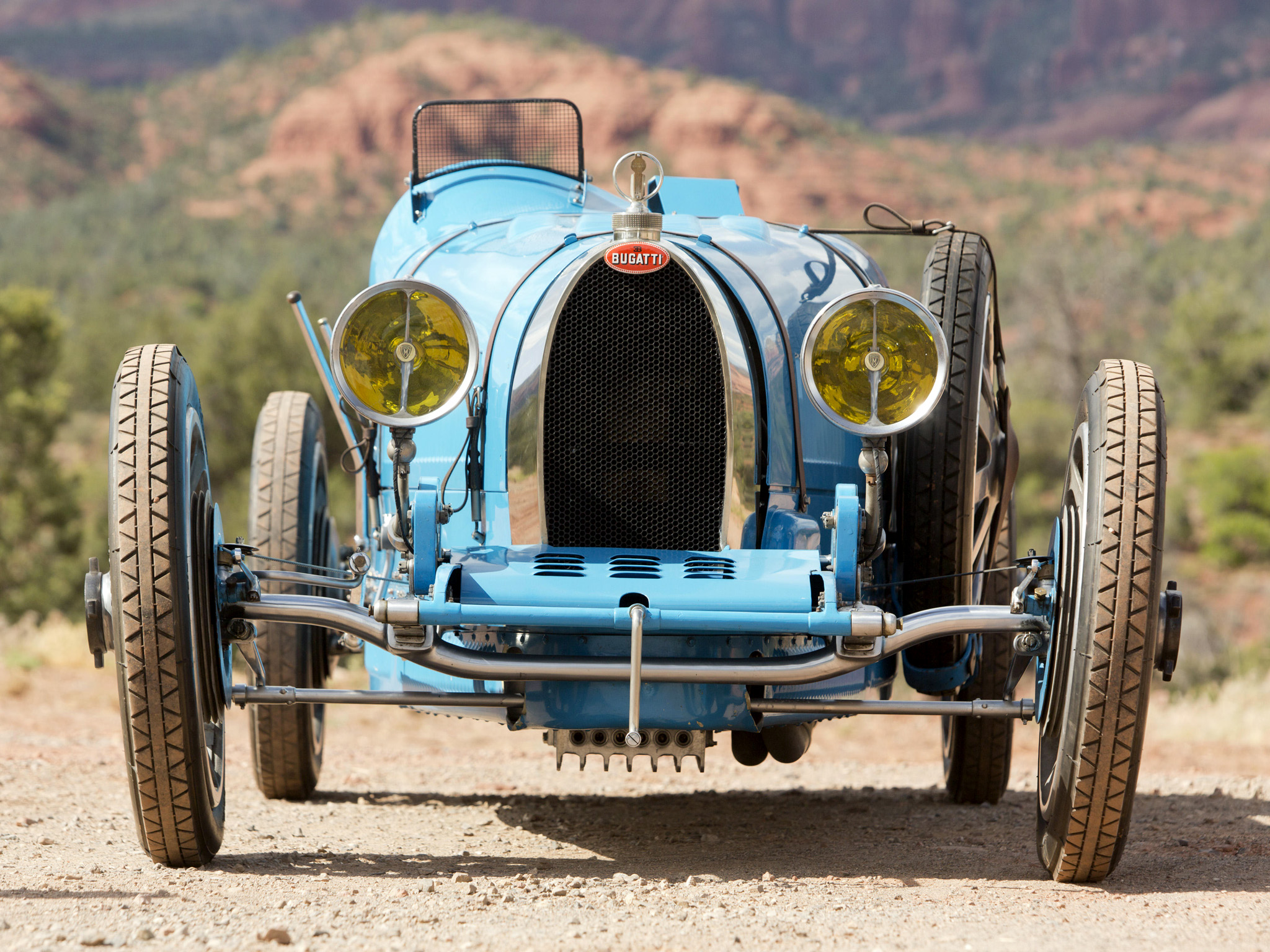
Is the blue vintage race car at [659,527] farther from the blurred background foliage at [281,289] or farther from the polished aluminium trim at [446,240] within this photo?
the blurred background foliage at [281,289]

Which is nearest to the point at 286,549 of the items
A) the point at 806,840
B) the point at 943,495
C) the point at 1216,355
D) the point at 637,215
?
the point at 637,215

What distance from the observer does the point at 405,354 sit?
4.00m

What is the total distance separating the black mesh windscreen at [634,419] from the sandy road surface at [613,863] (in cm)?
105

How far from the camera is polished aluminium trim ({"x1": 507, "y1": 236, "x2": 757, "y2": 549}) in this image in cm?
422

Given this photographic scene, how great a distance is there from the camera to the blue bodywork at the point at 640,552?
3715 millimetres

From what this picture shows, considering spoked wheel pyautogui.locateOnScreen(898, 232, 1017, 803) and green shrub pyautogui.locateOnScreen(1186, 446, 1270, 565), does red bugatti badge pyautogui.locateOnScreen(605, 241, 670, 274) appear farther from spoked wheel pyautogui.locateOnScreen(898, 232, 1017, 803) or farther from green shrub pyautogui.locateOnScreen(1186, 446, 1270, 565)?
green shrub pyautogui.locateOnScreen(1186, 446, 1270, 565)

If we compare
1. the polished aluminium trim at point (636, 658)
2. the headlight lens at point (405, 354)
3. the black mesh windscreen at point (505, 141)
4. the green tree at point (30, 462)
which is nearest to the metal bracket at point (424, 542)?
the headlight lens at point (405, 354)

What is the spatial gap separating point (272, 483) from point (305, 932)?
2719 millimetres

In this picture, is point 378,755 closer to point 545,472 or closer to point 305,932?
point 545,472

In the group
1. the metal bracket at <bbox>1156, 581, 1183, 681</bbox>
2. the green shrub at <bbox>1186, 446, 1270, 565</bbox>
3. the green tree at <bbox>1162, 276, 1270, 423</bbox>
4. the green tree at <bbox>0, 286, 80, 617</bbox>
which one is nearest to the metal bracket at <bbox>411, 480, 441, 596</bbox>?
the metal bracket at <bbox>1156, 581, 1183, 681</bbox>

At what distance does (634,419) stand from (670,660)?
85cm

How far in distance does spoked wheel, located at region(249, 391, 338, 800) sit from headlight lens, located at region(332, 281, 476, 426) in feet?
5.62

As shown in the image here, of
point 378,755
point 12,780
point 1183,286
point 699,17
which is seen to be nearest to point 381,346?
point 12,780

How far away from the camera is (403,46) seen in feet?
309
